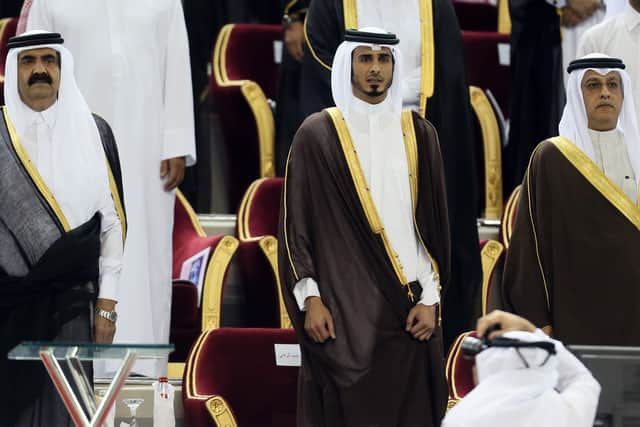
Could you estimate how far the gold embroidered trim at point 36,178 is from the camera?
6.61 m

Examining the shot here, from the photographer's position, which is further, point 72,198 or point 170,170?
point 170,170

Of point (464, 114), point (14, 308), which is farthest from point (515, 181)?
point (14, 308)

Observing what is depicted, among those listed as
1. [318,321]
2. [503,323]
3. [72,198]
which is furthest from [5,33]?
[503,323]

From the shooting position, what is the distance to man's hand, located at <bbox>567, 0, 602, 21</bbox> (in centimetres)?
909

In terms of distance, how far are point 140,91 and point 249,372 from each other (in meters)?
1.43

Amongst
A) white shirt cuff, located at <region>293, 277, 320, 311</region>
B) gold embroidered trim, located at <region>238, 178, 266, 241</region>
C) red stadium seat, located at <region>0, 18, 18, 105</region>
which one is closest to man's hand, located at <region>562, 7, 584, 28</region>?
gold embroidered trim, located at <region>238, 178, 266, 241</region>

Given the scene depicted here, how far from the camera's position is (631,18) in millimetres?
8180

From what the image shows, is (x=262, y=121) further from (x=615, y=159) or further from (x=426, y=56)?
(x=615, y=159)

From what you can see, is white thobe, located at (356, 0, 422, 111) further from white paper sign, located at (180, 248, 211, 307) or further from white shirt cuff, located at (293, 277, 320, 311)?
white shirt cuff, located at (293, 277, 320, 311)

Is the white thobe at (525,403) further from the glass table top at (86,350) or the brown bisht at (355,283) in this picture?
the brown bisht at (355,283)

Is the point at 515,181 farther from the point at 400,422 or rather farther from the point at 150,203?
the point at 400,422

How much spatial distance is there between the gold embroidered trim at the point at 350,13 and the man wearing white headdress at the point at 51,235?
1542 millimetres

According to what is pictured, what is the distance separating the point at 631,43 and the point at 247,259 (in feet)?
6.21

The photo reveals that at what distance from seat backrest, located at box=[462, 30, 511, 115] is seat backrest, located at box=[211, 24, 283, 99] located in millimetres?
993
